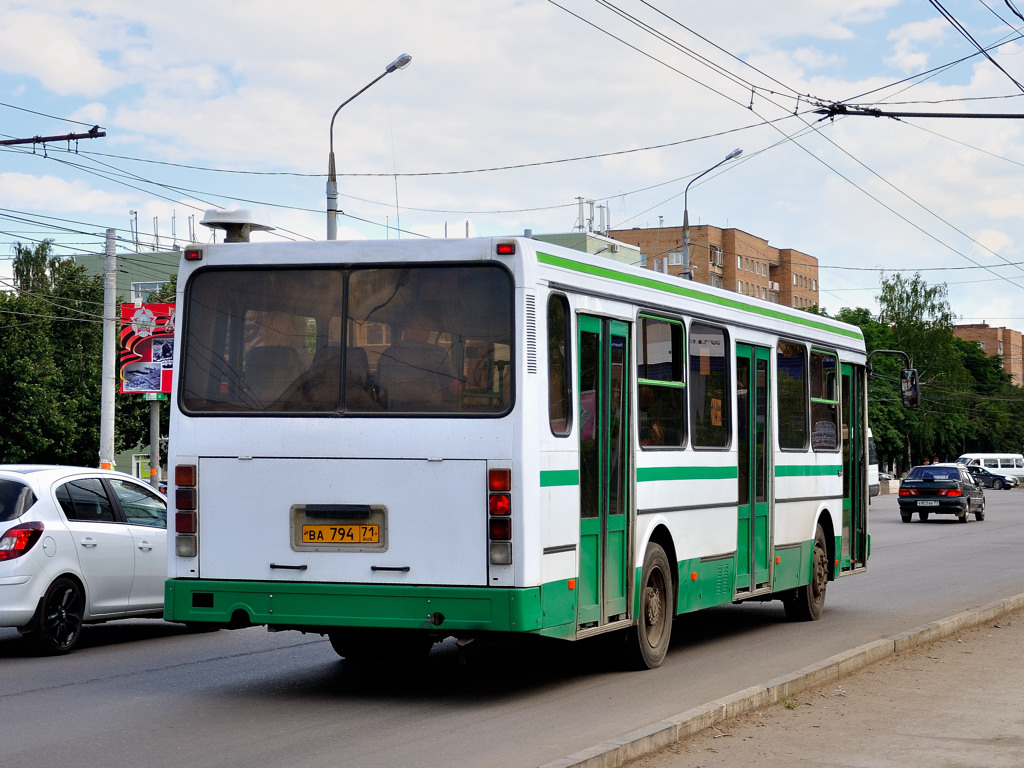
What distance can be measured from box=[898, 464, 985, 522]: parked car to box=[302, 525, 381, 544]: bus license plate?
36.3 m

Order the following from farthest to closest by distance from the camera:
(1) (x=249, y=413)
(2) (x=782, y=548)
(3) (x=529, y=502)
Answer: (2) (x=782, y=548) < (1) (x=249, y=413) < (3) (x=529, y=502)

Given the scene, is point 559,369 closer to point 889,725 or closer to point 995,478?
point 889,725

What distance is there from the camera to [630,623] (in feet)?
33.7

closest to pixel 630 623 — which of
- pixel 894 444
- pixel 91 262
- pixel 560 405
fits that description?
pixel 560 405

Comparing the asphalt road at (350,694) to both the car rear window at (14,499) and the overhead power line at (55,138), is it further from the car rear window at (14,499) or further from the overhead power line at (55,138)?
the overhead power line at (55,138)

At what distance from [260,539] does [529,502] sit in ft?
5.87

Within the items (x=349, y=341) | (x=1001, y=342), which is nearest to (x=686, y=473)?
(x=349, y=341)

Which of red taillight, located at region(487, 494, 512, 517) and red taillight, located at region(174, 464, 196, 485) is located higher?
red taillight, located at region(174, 464, 196, 485)

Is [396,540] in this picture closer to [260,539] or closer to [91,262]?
[260,539]

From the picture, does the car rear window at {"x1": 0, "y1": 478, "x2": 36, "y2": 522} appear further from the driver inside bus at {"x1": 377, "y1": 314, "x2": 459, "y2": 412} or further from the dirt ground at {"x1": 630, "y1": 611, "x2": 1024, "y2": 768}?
the dirt ground at {"x1": 630, "y1": 611, "x2": 1024, "y2": 768}

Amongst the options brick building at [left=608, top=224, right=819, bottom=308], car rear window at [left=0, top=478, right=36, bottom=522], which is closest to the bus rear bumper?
car rear window at [left=0, top=478, right=36, bottom=522]

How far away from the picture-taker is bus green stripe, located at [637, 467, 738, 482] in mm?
10523

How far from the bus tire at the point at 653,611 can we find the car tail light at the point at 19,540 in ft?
16.0

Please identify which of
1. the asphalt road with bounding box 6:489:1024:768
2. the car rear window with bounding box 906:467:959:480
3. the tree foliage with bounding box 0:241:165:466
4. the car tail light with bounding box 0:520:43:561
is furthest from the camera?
the tree foliage with bounding box 0:241:165:466
